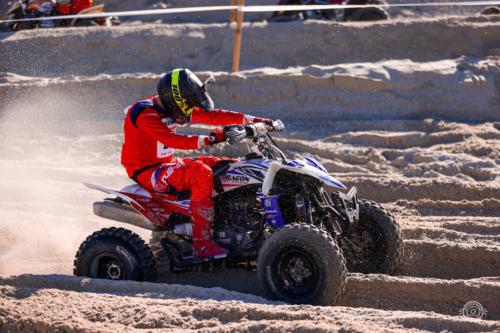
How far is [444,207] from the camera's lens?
19.4 feet

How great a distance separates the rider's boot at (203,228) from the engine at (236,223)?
77mm

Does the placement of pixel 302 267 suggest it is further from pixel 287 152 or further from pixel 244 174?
pixel 287 152

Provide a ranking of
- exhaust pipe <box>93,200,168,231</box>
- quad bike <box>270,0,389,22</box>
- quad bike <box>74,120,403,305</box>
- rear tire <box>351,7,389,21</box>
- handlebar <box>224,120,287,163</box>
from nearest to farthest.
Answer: quad bike <box>74,120,403,305</box>
handlebar <box>224,120,287,163</box>
exhaust pipe <box>93,200,168,231</box>
rear tire <box>351,7,389,21</box>
quad bike <box>270,0,389,22</box>

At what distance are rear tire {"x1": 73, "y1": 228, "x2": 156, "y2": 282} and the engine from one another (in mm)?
643

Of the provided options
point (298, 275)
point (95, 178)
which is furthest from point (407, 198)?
point (95, 178)

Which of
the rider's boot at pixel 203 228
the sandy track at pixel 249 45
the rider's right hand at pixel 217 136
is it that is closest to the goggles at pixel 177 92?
the rider's right hand at pixel 217 136

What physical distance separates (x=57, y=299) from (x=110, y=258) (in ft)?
2.71

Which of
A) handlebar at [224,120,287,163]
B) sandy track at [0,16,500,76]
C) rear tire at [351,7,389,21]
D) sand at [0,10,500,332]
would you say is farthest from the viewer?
rear tire at [351,7,389,21]

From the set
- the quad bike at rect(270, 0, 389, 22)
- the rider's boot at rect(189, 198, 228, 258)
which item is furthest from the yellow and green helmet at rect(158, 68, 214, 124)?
the quad bike at rect(270, 0, 389, 22)

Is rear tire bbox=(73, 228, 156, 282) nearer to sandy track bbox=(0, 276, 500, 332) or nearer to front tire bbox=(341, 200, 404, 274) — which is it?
sandy track bbox=(0, 276, 500, 332)

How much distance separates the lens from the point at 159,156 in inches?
173

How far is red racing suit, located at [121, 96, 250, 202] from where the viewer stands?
4.02 m

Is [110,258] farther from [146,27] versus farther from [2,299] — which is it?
[146,27]

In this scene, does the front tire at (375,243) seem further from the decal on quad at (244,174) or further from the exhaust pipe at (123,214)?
the exhaust pipe at (123,214)
